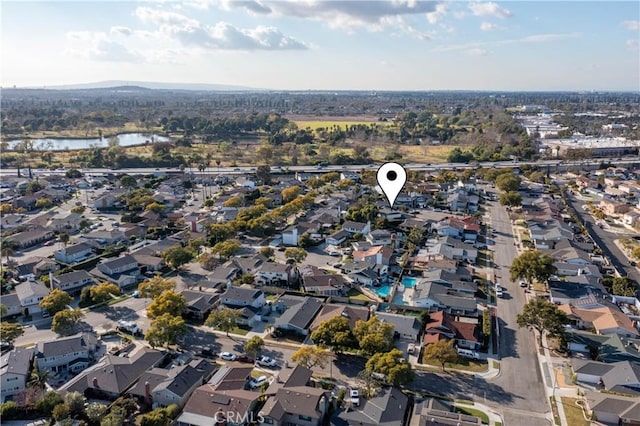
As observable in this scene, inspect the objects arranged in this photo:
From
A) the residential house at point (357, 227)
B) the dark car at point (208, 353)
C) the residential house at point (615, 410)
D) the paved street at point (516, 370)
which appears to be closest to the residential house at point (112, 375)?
the dark car at point (208, 353)

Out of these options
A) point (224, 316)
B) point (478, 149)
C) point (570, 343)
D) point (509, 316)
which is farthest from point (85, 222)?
point (478, 149)

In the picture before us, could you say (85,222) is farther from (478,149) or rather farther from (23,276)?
(478,149)

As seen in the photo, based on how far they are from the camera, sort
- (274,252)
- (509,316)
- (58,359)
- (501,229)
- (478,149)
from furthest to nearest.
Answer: (478,149), (501,229), (274,252), (509,316), (58,359)

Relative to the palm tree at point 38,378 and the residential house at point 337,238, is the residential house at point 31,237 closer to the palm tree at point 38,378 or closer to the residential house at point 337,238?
the palm tree at point 38,378

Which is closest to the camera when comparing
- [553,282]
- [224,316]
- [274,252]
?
[224,316]

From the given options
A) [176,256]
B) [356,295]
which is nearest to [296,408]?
[356,295]

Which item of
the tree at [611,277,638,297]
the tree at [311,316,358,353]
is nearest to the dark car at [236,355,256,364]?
Answer: the tree at [311,316,358,353]
